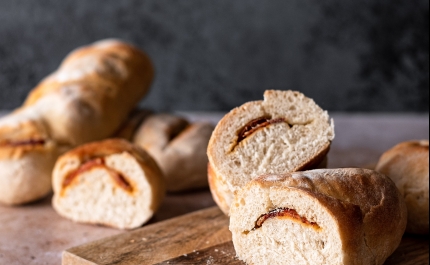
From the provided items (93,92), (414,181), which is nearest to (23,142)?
(93,92)

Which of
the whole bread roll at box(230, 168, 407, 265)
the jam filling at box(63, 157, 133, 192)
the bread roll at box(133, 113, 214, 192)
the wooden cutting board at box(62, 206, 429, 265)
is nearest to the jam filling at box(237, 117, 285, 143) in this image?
the whole bread roll at box(230, 168, 407, 265)

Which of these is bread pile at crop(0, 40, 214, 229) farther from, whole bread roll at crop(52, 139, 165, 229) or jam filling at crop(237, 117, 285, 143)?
jam filling at crop(237, 117, 285, 143)

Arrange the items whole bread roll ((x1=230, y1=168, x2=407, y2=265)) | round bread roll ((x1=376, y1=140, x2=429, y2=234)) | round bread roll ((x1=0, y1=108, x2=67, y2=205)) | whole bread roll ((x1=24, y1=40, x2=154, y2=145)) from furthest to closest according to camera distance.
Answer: whole bread roll ((x1=24, y1=40, x2=154, y2=145)), round bread roll ((x1=0, y1=108, x2=67, y2=205)), round bread roll ((x1=376, y1=140, x2=429, y2=234)), whole bread roll ((x1=230, y1=168, x2=407, y2=265))

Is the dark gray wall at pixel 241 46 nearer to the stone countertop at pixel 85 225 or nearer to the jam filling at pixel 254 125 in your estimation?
the stone countertop at pixel 85 225

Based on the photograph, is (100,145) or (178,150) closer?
(100,145)

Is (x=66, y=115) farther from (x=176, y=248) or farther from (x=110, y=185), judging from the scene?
(x=176, y=248)

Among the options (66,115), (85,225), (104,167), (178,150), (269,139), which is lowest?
(85,225)
